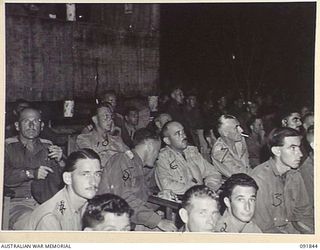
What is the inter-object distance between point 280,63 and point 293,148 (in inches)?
4.2

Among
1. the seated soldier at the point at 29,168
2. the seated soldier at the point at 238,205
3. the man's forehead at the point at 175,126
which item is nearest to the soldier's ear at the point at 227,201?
the seated soldier at the point at 238,205

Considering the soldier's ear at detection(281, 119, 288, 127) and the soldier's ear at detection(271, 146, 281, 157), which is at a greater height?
the soldier's ear at detection(281, 119, 288, 127)

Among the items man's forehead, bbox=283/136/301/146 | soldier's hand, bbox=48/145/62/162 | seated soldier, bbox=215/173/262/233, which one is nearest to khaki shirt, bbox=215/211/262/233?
seated soldier, bbox=215/173/262/233

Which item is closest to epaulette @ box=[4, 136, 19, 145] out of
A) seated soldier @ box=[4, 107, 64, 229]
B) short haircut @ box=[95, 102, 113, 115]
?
seated soldier @ box=[4, 107, 64, 229]

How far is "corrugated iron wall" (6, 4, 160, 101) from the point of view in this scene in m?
0.89

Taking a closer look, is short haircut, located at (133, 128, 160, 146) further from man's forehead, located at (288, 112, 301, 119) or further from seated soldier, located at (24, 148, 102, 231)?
man's forehead, located at (288, 112, 301, 119)

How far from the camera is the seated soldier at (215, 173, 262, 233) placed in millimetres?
886

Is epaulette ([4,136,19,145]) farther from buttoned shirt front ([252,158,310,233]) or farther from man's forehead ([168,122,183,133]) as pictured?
buttoned shirt front ([252,158,310,233])

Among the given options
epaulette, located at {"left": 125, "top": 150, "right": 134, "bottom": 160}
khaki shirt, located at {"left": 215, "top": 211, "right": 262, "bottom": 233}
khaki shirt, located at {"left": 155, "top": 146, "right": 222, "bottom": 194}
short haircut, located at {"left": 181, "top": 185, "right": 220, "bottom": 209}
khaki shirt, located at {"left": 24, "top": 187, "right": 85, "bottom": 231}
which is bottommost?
khaki shirt, located at {"left": 215, "top": 211, "right": 262, "bottom": 233}

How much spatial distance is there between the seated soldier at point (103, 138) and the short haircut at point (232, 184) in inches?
5.2

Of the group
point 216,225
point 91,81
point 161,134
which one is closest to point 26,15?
point 91,81

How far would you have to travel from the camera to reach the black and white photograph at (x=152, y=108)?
0.89 meters

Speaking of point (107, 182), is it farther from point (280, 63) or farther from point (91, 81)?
point (280, 63)

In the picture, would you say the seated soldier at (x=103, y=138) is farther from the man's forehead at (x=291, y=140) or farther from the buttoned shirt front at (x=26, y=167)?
the man's forehead at (x=291, y=140)
